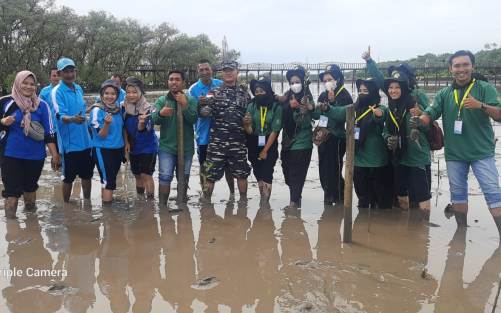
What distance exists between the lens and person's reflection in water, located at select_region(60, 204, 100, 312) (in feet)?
11.2

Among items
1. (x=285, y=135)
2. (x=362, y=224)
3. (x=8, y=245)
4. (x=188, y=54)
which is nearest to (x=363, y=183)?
(x=362, y=224)

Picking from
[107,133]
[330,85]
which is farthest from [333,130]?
[107,133]

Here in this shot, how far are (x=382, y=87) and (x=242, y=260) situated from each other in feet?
9.17

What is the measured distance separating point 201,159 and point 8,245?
2753 millimetres

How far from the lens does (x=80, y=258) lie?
14.1 feet

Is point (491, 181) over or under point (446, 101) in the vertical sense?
under

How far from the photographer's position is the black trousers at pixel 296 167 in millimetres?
5938

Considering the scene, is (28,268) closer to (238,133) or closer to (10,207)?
(10,207)

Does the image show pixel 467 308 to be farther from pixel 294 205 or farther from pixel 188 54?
pixel 188 54

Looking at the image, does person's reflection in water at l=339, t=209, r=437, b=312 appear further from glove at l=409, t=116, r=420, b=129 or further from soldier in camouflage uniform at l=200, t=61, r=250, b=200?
soldier in camouflage uniform at l=200, t=61, r=250, b=200

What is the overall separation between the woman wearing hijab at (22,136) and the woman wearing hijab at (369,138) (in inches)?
149

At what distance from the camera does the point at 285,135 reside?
6.03 meters

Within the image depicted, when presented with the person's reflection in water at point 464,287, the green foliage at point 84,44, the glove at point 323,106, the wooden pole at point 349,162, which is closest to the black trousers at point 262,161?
the glove at point 323,106

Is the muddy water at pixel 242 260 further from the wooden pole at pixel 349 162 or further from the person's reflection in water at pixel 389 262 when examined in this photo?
the wooden pole at pixel 349 162
